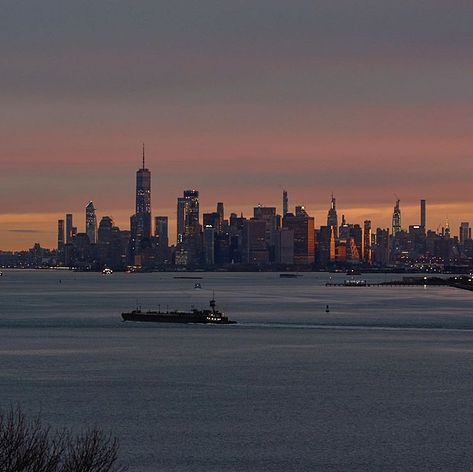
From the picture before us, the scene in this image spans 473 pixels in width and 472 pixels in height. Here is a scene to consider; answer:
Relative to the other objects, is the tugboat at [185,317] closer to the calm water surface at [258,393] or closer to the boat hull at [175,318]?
the boat hull at [175,318]

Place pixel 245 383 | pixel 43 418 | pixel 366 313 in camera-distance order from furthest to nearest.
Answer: pixel 366 313
pixel 245 383
pixel 43 418

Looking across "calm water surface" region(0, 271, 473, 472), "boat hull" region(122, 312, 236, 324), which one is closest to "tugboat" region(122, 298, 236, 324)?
"boat hull" region(122, 312, 236, 324)

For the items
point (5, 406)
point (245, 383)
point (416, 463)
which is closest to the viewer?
point (416, 463)

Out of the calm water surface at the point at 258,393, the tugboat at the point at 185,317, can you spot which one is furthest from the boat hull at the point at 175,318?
the calm water surface at the point at 258,393

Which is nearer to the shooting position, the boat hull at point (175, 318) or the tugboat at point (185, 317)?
the boat hull at point (175, 318)

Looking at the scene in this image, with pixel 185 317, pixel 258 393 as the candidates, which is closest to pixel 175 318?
pixel 185 317

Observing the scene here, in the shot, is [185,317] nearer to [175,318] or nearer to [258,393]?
[175,318]

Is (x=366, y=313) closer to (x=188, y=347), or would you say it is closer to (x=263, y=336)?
(x=263, y=336)

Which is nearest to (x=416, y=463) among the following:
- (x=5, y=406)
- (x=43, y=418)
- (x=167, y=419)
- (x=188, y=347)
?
(x=167, y=419)
